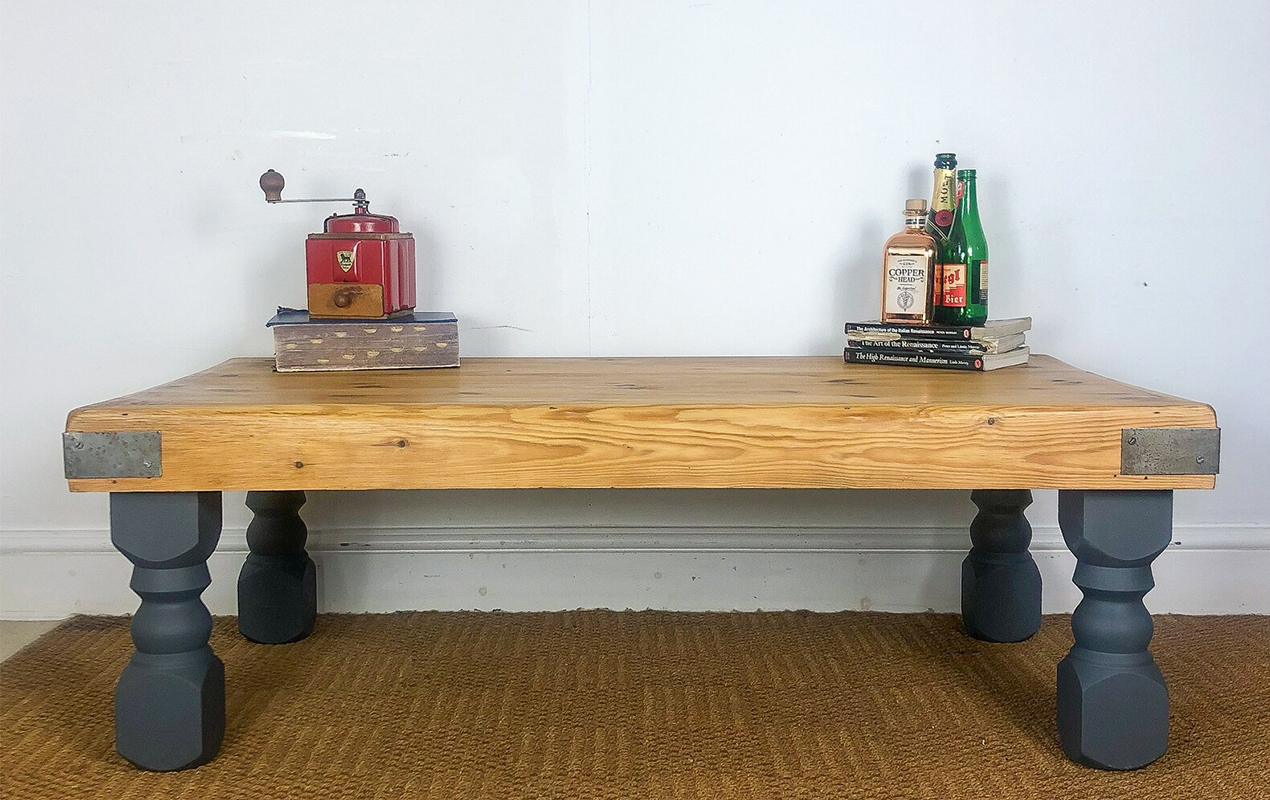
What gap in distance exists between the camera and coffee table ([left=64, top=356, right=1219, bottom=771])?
4.14 feet

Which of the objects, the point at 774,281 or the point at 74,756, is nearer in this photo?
the point at 74,756

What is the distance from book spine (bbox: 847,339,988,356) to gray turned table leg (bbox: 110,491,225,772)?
0.92 m

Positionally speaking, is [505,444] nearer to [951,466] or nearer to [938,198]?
[951,466]

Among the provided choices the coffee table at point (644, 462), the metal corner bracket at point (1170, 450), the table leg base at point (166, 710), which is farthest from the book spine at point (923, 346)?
the table leg base at point (166, 710)

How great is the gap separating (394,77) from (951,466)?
1.09 m

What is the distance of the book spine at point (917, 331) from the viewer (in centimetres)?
159

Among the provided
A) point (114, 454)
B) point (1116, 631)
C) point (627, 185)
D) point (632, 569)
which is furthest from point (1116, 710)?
point (114, 454)

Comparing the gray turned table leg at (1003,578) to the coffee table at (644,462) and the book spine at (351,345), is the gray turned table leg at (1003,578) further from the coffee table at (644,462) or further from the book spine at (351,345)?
the book spine at (351,345)

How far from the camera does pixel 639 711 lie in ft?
4.99

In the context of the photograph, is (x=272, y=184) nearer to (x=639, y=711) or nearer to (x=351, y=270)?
(x=351, y=270)

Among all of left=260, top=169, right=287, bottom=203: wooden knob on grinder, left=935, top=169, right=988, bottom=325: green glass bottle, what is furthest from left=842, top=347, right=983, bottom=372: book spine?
left=260, top=169, right=287, bottom=203: wooden knob on grinder

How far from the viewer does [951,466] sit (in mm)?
1271

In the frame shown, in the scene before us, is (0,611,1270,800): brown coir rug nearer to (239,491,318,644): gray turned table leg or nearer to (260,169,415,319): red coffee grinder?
(239,491,318,644): gray turned table leg

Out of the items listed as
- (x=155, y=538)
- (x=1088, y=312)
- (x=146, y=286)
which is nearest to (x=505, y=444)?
(x=155, y=538)
